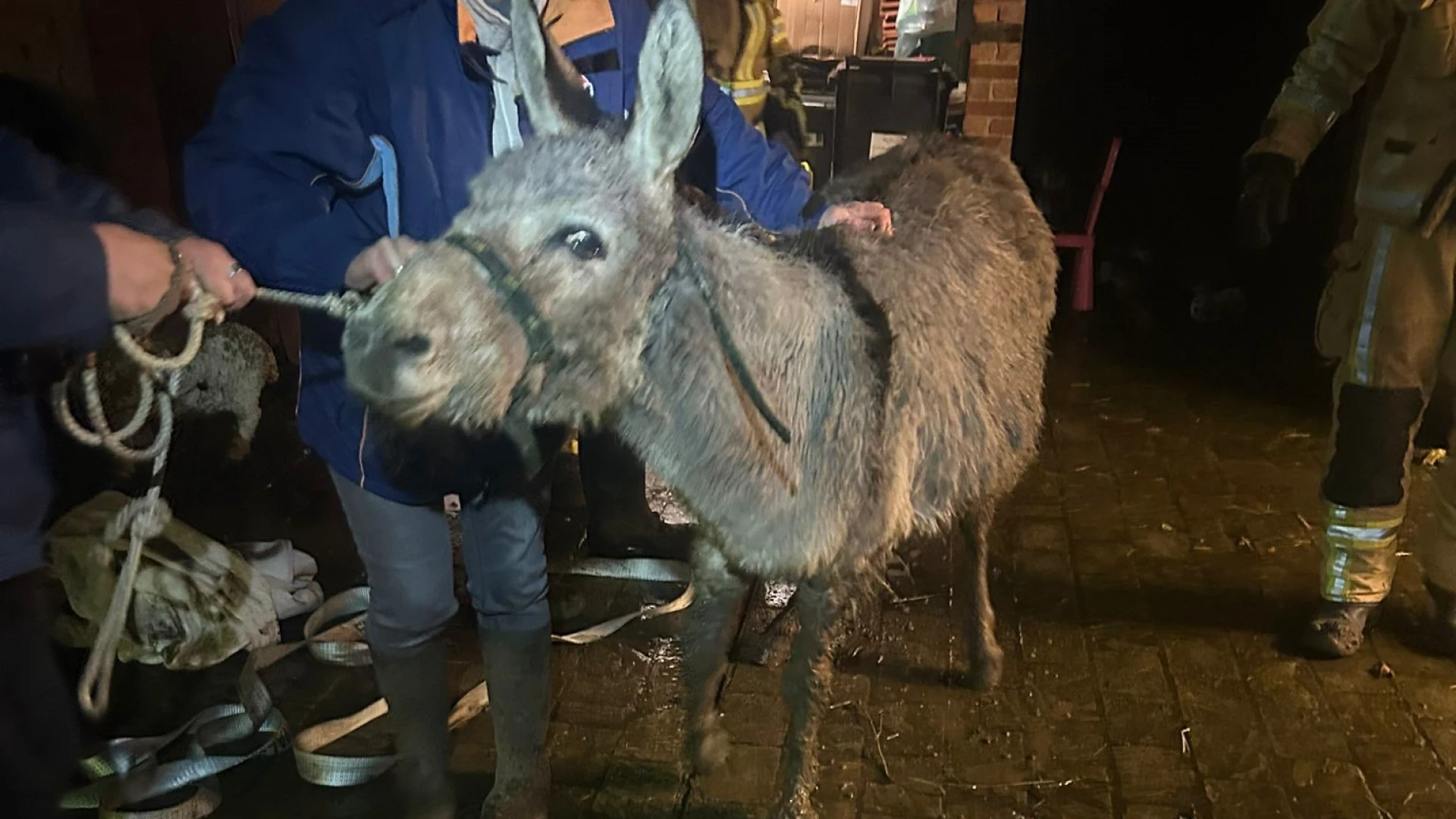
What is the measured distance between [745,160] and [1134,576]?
2.40m

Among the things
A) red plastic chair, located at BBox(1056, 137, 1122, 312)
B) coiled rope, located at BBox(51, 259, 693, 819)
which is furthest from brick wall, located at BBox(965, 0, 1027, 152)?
coiled rope, located at BBox(51, 259, 693, 819)

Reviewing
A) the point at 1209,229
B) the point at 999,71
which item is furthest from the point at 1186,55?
the point at 999,71

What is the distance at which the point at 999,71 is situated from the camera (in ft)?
19.1

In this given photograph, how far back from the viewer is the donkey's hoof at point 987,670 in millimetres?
3156

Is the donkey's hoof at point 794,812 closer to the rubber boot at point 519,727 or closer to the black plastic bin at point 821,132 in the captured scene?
the rubber boot at point 519,727

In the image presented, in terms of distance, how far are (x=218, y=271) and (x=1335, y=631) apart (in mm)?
3346

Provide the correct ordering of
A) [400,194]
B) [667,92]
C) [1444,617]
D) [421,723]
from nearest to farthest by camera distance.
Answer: [667,92] → [400,194] → [421,723] → [1444,617]

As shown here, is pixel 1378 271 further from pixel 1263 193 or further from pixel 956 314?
pixel 956 314

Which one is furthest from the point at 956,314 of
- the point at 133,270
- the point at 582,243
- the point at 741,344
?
the point at 133,270

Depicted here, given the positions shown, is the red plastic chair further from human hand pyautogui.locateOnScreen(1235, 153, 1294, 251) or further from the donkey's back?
the donkey's back

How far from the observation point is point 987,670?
316 centimetres

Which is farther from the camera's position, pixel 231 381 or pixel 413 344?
pixel 231 381

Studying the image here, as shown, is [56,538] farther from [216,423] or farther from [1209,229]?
[1209,229]

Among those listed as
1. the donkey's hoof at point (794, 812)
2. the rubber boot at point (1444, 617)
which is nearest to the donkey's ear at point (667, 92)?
the donkey's hoof at point (794, 812)
